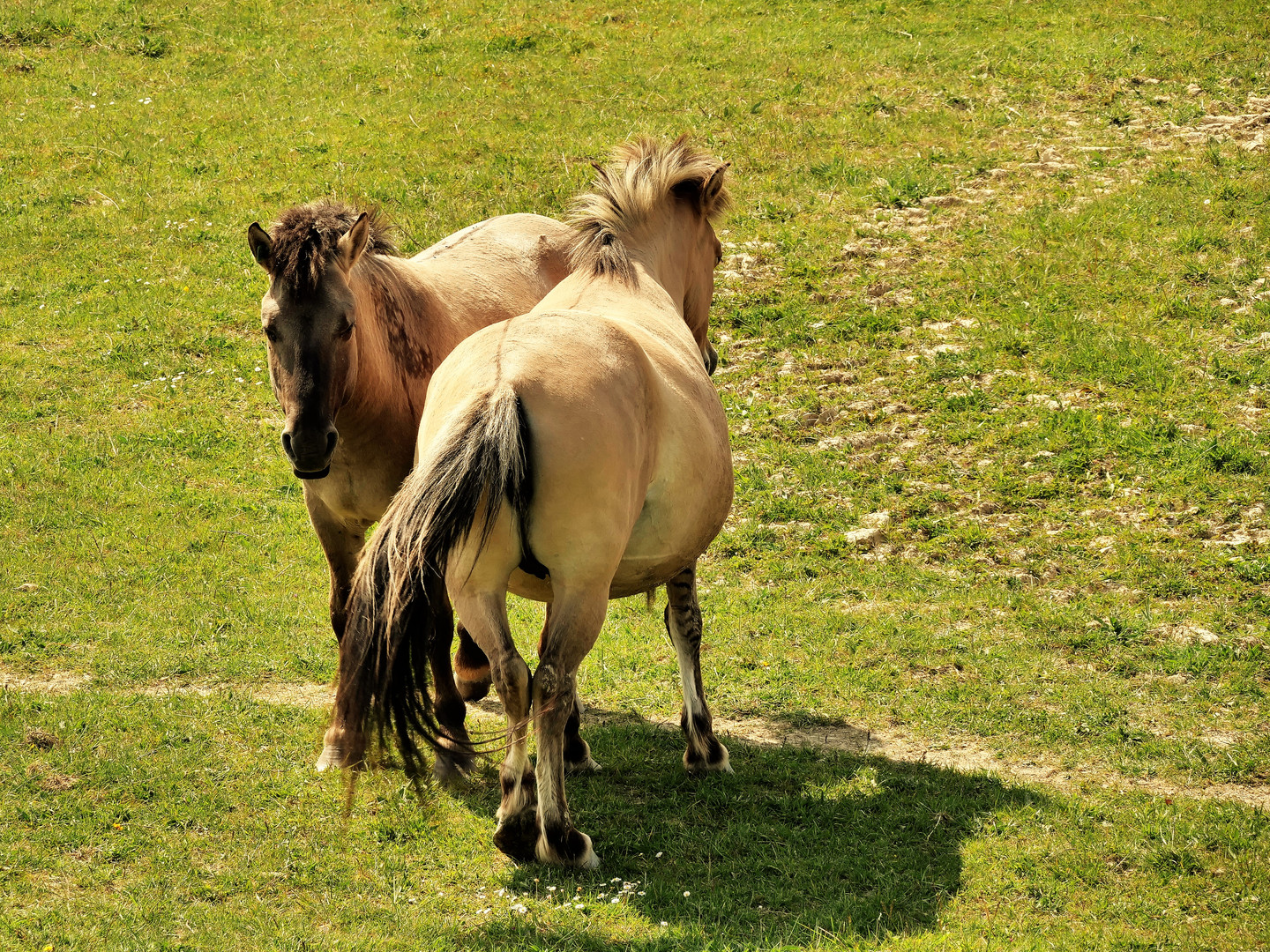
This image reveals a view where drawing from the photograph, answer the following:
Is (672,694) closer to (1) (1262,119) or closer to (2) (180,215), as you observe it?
(2) (180,215)

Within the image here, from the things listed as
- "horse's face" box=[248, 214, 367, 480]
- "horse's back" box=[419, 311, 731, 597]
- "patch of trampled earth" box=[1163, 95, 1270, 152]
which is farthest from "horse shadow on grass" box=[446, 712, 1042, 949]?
"patch of trampled earth" box=[1163, 95, 1270, 152]

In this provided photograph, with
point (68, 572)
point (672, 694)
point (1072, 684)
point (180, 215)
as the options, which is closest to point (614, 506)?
point (672, 694)

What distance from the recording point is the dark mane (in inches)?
214

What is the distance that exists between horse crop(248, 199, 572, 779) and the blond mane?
0.87m

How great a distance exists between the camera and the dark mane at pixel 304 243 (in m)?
5.45

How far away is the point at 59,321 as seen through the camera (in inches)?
492

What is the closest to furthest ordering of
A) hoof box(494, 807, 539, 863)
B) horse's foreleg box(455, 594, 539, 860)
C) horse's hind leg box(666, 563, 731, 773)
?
horse's foreleg box(455, 594, 539, 860)
hoof box(494, 807, 539, 863)
horse's hind leg box(666, 563, 731, 773)

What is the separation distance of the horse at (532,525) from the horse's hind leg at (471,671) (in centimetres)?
86

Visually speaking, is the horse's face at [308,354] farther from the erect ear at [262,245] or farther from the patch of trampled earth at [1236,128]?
the patch of trampled earth at [1236,128]

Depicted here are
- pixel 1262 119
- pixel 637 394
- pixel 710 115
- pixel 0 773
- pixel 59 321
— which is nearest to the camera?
pixel 637 394

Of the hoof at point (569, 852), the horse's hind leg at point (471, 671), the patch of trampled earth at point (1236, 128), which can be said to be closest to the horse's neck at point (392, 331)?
the horse's hind leg at point (471, 671)

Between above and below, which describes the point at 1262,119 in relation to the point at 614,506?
above

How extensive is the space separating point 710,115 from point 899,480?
24.8 feet

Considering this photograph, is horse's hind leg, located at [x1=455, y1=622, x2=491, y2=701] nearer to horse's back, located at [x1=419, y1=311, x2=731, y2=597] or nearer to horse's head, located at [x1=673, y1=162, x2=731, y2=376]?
horse's back, located at [x1=419, y1=311, x2=731, y2=597]
